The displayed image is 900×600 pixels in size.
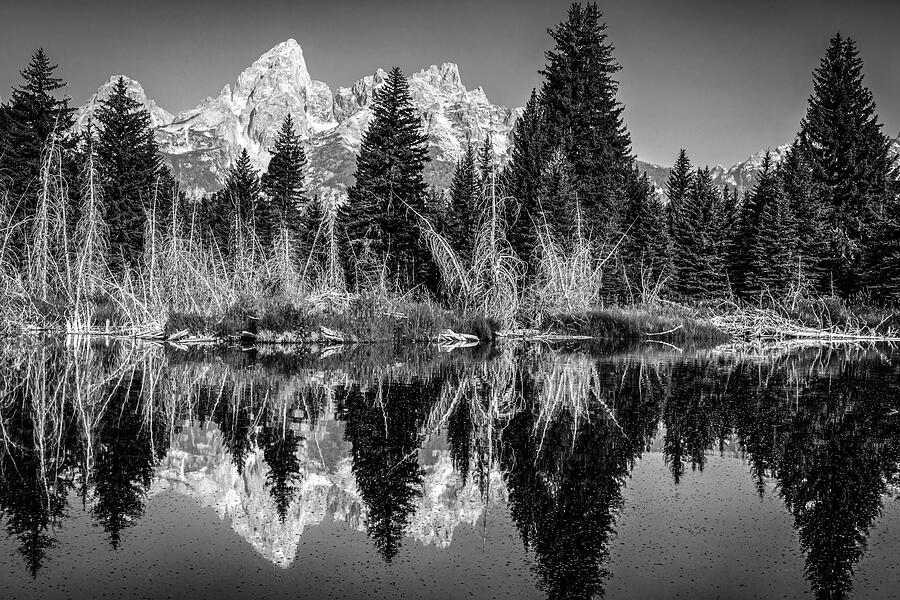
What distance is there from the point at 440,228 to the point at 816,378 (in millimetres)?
29673

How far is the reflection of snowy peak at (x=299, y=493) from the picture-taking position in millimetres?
4359

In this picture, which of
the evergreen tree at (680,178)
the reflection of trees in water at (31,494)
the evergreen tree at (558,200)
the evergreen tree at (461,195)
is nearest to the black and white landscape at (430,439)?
the reflection of trees in water at (31,494)

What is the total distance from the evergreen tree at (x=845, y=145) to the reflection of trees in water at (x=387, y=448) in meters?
40.2

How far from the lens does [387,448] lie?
21.0 ft

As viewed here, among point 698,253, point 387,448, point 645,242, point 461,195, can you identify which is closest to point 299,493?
point 387,448

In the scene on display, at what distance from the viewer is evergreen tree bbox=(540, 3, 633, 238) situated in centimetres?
3978

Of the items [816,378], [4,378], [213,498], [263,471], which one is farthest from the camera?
[816,378]

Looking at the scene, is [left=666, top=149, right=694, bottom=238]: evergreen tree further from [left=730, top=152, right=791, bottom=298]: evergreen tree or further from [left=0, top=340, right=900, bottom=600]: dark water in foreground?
[left=0, top=340, right=900, bottom=600]: dark water in foreground

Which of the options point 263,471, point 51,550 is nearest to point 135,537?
point 51,550

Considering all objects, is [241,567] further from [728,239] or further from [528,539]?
[728,239]

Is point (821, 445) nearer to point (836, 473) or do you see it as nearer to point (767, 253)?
point (836, 473)

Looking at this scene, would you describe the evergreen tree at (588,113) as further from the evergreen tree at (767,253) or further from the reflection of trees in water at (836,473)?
the reflection of trees in water at (836,473)

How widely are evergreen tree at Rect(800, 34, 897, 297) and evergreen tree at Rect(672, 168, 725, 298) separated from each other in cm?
622

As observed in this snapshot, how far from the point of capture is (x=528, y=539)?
4211mm
